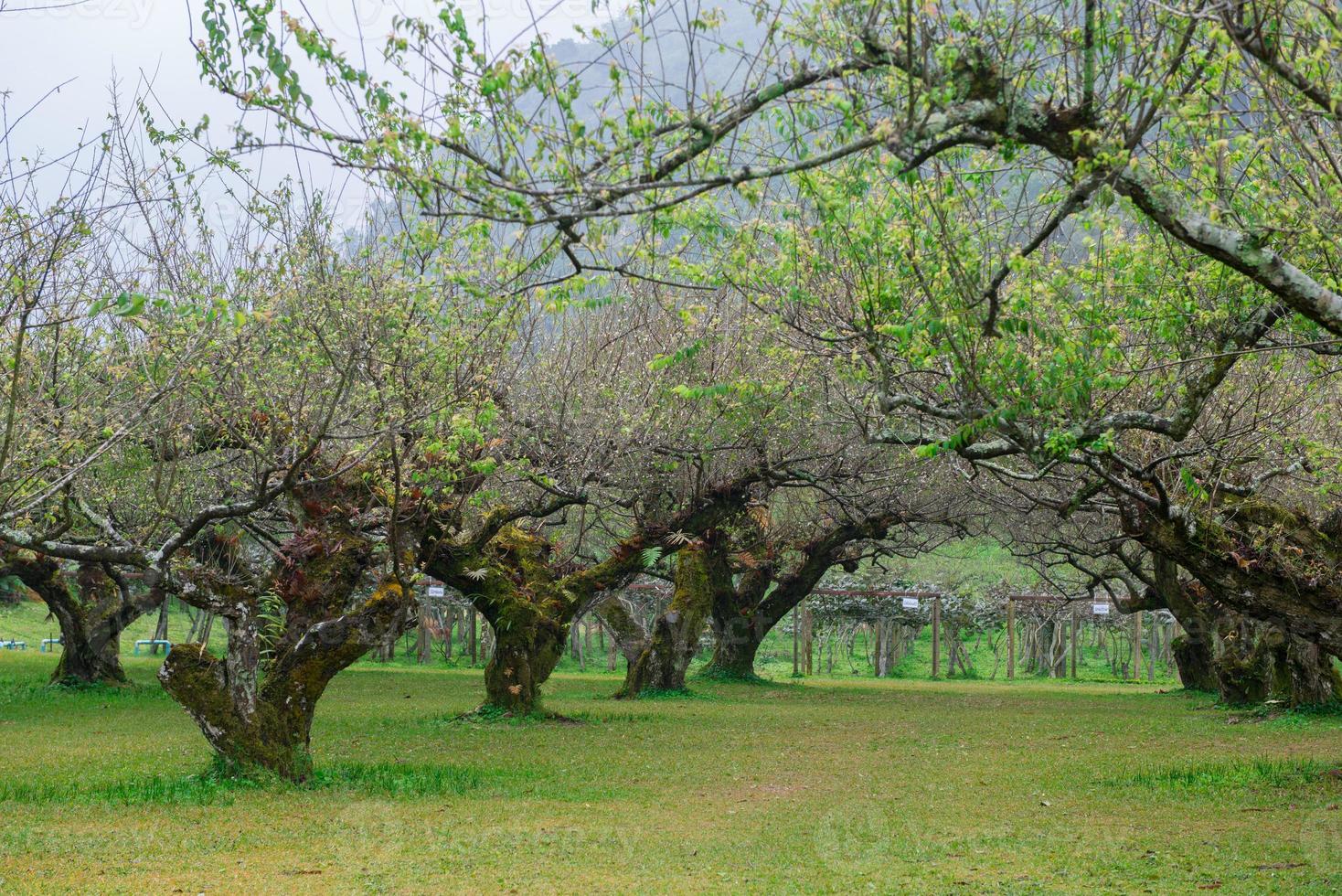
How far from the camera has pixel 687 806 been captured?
11844 mm

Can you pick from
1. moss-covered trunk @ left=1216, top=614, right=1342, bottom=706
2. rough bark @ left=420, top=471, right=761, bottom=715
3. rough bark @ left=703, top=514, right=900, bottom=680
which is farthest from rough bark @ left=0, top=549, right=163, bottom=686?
moss-covered trunk @ left=1216, top=614, right=1342, bottom=706

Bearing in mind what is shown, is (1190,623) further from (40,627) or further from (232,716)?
(40,627)

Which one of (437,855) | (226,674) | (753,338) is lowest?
(437,855)

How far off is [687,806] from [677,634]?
47.5ft

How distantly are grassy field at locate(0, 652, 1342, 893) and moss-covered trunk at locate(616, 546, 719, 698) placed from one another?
4.71 meters

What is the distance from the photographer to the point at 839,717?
21953 millimetres

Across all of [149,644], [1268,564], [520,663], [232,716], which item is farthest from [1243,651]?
[149,644]

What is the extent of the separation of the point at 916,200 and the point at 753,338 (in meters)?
9.01

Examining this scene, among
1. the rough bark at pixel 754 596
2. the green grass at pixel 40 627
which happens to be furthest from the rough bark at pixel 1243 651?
the green grass at pixel 40 627

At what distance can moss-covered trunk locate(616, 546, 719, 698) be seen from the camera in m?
26.0

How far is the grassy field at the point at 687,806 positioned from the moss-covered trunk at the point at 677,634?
15.5 ft

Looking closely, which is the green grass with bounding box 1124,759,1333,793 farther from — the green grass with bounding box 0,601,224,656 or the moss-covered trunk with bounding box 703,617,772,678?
the green grass with bounding box 0,601,224,656

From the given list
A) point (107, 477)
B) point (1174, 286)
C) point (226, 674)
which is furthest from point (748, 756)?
point (107, 477)

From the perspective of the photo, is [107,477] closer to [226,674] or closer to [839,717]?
[226,674]
